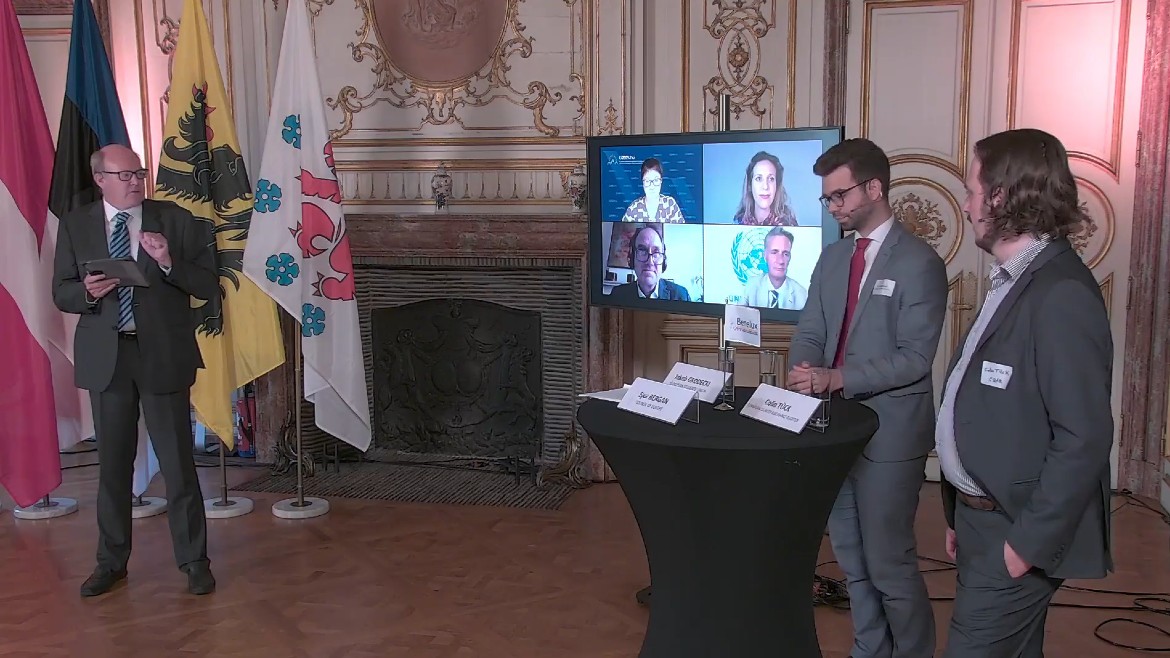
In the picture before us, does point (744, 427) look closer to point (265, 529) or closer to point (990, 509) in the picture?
point (990, 509)

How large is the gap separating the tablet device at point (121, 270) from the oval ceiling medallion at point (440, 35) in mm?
2346

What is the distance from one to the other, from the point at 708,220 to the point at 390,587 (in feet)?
6.33

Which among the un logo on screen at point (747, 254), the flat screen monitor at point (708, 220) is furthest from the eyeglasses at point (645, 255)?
the un logo on screen at point (747, 254)

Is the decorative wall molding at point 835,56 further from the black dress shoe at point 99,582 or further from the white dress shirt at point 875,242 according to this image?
the black dress shoe at point 99,582

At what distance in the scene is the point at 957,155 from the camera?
5.09 metres

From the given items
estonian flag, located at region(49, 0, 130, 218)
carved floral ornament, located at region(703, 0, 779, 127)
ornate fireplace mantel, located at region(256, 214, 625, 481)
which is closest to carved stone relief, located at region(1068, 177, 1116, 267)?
carved floral ornament, located at region(703, 0, 779, 127)

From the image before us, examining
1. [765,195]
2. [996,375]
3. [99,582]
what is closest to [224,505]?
[99,582]

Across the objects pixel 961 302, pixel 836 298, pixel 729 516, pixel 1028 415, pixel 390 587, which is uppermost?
pixel 836 298

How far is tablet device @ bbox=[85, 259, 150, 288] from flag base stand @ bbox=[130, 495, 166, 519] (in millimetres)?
1695

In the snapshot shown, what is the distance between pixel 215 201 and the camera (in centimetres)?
477

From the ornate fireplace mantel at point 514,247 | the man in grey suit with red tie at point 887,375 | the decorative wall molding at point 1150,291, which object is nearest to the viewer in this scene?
the man in grey suit with red tie at point 887,375

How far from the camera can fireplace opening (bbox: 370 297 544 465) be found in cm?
570

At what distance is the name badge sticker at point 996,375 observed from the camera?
194 centimetres

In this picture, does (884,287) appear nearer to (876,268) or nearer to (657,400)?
(876,268)
